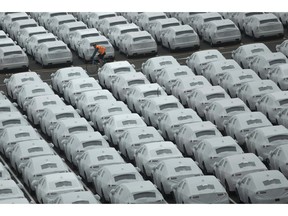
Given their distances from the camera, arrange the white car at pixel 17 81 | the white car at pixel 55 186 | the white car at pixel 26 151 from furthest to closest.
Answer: the white car at pixel 17 81, the white car at pixel 26 151, the white car at pixel 55 186

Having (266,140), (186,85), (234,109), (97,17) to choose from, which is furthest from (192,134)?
(97,17)

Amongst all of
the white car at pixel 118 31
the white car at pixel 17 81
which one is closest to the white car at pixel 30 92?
the white car at pixel 17 81

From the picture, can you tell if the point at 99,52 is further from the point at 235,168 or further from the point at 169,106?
the point at 235,168

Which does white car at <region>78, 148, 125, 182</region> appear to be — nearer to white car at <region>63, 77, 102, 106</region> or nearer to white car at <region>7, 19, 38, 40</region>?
white car at <region>63, 77, 102, 106</region>

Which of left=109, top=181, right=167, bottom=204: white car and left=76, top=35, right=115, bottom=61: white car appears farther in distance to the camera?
left=76, top=35, right=115, bottom=61: white car

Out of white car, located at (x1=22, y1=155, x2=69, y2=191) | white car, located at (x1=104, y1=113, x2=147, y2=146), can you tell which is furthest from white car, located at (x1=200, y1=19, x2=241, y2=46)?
white car, located at (x1=22, y1=155, x2=69, y2=191)

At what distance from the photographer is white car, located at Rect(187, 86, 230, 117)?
56781mm

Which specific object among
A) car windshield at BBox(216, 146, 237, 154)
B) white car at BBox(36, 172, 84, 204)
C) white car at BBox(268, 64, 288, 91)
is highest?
white car at BBox(36, 172, 84, 204)

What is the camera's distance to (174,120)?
54562 mm

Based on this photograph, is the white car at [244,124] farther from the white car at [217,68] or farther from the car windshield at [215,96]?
the white car at [217,68]

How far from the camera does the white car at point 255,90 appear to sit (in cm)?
5741

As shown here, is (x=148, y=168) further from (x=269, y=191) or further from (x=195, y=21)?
(x=195, y=21)

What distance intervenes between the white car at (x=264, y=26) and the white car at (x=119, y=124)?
31.1ft

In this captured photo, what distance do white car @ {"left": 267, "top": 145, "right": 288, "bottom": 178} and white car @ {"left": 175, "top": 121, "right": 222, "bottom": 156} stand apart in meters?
2.30
